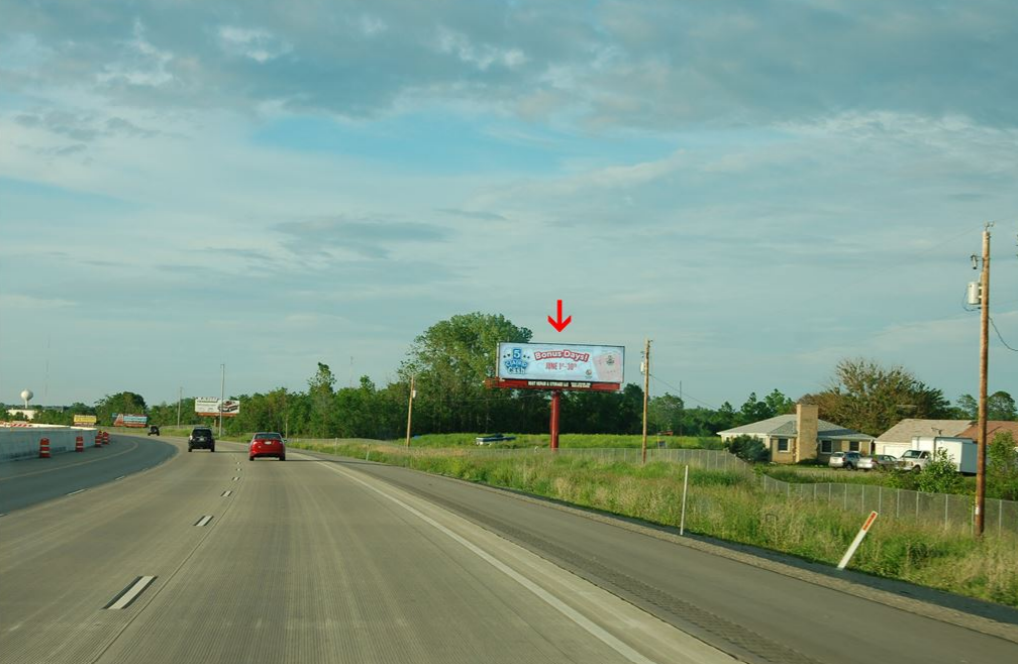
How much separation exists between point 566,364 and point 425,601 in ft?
235

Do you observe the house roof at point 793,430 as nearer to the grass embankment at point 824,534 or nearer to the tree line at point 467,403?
the tree line at point 467,403

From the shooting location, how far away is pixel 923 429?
308 feet

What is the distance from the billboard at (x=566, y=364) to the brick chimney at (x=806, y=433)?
24.6 meters

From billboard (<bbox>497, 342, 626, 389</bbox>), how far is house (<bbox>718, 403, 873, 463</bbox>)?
23.9 meters

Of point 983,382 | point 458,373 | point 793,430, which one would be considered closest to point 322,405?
point 458,373

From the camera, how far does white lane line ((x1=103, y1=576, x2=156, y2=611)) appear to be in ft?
33.1

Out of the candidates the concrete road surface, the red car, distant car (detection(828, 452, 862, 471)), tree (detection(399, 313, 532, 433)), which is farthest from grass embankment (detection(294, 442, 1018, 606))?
tree (detection(399, 313, 532, 433))

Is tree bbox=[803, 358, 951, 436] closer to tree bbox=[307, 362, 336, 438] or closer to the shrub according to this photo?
the shrub

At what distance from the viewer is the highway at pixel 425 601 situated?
8406 millimetres

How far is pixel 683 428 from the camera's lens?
190750 mm

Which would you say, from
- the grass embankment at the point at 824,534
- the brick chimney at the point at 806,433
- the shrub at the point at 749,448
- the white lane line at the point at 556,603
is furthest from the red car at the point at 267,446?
the brick chimney at the point at 806,433

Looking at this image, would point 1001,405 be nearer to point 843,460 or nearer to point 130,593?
point 843,460

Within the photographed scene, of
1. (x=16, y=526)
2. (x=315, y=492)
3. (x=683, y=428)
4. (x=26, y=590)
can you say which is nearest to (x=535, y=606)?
(x=26, y=590)

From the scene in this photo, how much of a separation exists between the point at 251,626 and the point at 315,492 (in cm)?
2108
